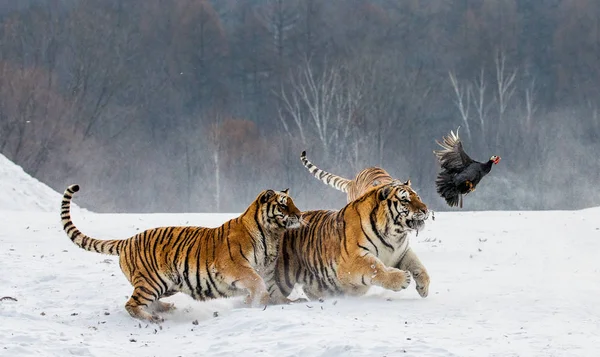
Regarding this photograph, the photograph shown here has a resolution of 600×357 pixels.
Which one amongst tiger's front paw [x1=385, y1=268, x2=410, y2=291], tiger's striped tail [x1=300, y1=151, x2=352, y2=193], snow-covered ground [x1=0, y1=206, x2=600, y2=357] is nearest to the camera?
snow-covered ground [x1=0, y1=206, x2=600, y2=357]

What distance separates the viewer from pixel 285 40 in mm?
42562

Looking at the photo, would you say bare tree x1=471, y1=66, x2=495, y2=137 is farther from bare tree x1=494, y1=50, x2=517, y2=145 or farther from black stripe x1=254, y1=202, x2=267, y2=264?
black stripe x1=254, y1=202, x2=267, y2=264

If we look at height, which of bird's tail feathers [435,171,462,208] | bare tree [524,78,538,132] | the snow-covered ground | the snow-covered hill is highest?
bare tree [524,78,538,132]

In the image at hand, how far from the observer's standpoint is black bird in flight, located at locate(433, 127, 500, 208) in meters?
11.1

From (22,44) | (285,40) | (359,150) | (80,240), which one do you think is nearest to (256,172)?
(359,150)

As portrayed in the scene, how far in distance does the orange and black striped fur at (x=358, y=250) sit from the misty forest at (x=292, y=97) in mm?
29008

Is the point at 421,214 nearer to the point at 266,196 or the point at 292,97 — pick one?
the point at 266,196

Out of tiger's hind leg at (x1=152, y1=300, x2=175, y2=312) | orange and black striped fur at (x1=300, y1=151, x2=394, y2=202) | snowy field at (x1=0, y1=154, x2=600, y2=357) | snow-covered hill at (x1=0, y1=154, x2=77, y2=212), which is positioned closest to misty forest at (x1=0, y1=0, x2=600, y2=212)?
snow-covered hill at (x1=0, y1=154, x2=77, y2=212)

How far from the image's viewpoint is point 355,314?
6785mm

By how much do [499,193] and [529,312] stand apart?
103ft

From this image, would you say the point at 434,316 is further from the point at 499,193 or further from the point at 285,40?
the point at 285,40

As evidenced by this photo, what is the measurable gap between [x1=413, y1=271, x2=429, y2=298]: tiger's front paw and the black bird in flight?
12.6 ft

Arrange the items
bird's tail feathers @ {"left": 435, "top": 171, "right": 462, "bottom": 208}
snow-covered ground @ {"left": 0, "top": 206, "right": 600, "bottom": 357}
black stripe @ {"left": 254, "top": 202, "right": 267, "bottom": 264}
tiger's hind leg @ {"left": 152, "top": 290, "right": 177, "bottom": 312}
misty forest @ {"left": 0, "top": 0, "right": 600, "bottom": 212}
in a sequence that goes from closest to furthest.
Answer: snow-covered ground @ {"left": 0, "top": 206, "right": 600, "bottom": 357}
black stripe @ {"left": 254, "top": 202, "right": 267, "bottom": 264}
tiger's hind leg @ {"left": 152, "top": 290, "right": 177, "bottom": 312}
bird's tail feathers @ {"left": 435, "top": 171, "right": 462, "bottom": 208}
misty forest @ {"left": 0, "top": 0, "right": 600, "bottom": 212}

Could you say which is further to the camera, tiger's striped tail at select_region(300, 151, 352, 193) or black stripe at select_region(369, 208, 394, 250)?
tiger's striped tail at select_region(300, 151, 352, 193)
